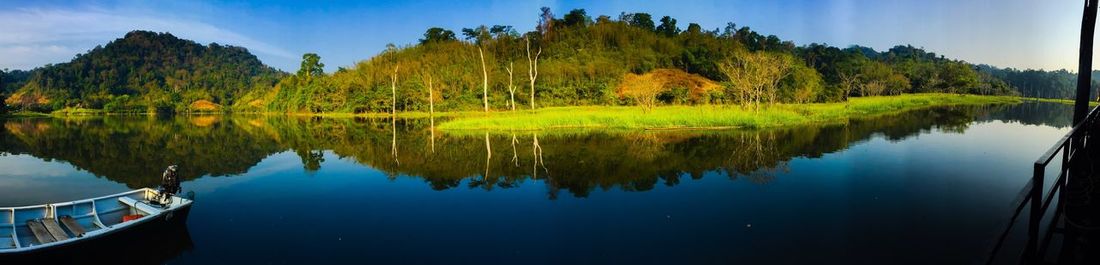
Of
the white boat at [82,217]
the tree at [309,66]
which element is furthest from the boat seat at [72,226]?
the tree at [309,66]

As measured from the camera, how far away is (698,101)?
39219mm

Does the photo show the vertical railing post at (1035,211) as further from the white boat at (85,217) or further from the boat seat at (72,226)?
the boat seat at (72,226)

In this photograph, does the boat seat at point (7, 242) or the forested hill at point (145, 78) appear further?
the forested hill at point (145, 78)

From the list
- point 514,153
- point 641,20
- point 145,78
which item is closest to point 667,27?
point 641,20

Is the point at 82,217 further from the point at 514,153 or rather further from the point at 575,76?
the point at 575,76

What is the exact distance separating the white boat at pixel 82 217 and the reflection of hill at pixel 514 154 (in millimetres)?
4142

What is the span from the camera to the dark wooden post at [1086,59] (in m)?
5.95

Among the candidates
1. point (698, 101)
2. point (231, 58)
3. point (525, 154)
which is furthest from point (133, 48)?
point (525, 154)

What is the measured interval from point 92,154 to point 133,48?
14386cm

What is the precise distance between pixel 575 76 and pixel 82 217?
40307 millimetres

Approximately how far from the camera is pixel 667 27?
66250 mm

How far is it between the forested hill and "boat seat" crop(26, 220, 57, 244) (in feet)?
252

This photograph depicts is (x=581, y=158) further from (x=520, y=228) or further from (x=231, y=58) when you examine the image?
(x=231, y=58)

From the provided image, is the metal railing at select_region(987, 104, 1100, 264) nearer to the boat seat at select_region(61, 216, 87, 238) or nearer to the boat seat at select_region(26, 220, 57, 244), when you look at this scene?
the boat seat at select_region(26, 220, 57, 244)
